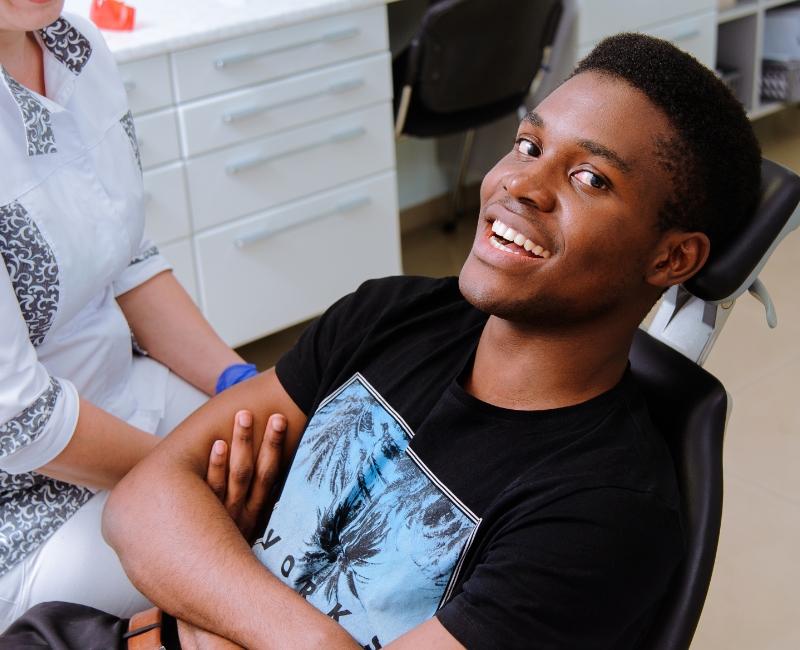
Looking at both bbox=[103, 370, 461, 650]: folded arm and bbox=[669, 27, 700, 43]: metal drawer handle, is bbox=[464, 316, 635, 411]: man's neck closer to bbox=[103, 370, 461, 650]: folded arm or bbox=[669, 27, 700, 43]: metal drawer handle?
bbox=[103, 370, 461, 650]: folded arm

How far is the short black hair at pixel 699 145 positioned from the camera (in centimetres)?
101

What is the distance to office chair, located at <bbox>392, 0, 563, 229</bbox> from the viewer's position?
8.40 ft

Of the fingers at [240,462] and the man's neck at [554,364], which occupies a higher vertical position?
the man's neck at [554,364]

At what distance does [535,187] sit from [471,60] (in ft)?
5.71

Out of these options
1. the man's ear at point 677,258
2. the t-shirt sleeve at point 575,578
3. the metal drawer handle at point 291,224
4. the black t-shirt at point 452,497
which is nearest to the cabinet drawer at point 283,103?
the metal drawer handle at point 291,224

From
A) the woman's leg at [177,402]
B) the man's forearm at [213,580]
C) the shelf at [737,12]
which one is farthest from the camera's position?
the shelf at [737,12]

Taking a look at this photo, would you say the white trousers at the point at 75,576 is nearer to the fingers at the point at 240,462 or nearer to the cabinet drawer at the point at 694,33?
the fingers at the point at 240,462

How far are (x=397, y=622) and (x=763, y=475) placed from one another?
1.46 meters

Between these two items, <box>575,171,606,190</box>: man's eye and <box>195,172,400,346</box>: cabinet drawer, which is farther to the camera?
<box>195,172,400,346</box>: cabinet drawer

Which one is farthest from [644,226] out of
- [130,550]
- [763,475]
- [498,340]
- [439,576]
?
[763,475]

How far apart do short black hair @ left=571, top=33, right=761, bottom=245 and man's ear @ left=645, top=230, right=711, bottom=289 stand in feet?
0.03

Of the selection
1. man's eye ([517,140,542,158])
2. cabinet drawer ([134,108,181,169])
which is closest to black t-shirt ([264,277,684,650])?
man's eye ([517,140,542,158])

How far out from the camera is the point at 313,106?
2.43 metres

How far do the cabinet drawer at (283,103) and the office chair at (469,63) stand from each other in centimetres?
15
